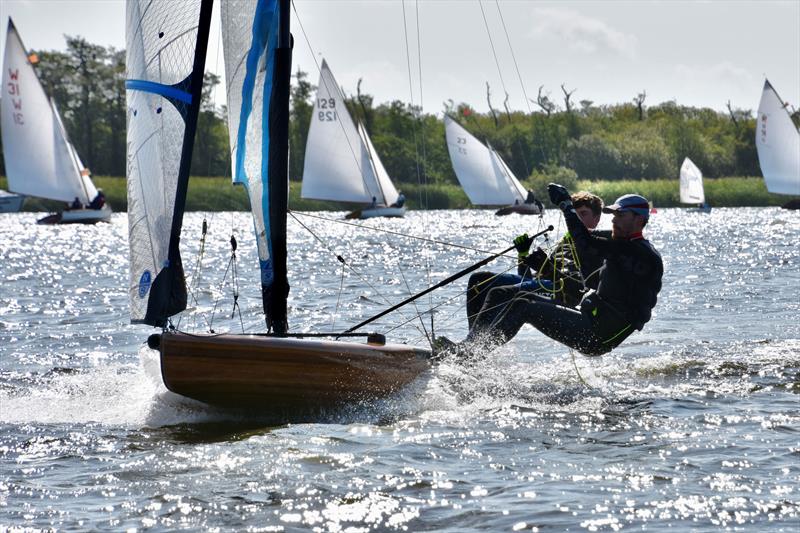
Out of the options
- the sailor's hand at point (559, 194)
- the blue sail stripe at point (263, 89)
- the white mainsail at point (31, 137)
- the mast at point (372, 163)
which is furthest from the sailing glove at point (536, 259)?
the mast at point (372, 163)

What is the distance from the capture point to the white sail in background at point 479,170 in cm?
5538

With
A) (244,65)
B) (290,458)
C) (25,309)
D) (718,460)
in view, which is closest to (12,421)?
(290,458)

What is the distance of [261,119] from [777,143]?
5279 centimetres

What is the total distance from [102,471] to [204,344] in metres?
1.32

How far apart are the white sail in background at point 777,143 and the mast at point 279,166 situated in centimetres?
5138

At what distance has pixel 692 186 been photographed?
65.0 meters

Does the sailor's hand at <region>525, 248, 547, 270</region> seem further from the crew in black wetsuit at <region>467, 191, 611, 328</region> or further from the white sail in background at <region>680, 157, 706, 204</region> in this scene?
the white sail in background at <region>680, 157, 706, 204</region>

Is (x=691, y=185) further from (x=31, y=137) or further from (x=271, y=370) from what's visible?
(x=271, y=370)

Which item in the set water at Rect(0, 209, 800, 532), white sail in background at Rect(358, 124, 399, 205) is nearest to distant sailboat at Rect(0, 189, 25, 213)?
white sail in background at Rect(358, 124, 399, 205)

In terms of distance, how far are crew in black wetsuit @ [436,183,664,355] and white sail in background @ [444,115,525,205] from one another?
154 feet

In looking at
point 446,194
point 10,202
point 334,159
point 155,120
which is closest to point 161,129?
point 155,120

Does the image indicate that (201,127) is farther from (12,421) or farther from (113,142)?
(12,421)

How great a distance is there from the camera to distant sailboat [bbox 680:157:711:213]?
63.9 m

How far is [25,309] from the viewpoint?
1577 centimetres
